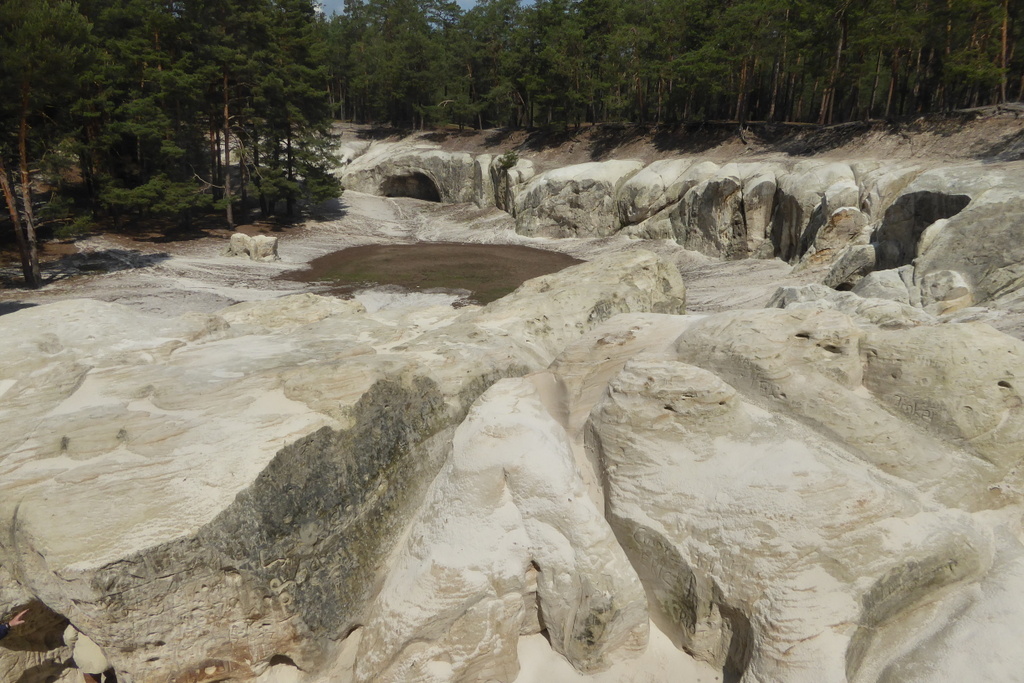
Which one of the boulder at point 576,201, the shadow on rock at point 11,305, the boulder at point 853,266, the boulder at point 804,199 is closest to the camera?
the shadow on rock at point 11,305

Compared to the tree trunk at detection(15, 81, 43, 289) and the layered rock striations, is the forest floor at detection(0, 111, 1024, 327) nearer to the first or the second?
the tree trunk at detection(15, 81, 43, 289)

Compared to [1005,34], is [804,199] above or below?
below

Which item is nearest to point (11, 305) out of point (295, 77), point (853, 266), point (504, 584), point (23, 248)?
point (23, 248)

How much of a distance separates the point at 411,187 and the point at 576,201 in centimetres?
1833

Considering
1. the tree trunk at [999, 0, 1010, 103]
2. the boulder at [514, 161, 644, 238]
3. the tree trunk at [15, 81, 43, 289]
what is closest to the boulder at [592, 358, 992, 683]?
the tree trunk at [15, 81, 43, 289]

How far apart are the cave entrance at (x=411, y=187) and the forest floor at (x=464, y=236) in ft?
12.7

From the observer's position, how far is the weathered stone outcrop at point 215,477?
4.55 m

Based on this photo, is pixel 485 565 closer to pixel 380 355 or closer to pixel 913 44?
pixel 380 355

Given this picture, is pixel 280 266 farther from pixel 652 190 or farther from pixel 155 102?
pixel 652 190

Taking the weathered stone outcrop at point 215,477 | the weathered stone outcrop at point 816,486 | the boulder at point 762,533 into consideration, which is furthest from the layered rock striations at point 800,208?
the weathered stone outcrop at point 215,477

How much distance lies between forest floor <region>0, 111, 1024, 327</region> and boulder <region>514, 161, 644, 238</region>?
114 centimetres

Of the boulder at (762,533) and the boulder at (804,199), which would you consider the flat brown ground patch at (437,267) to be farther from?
the boulder at (762,533)

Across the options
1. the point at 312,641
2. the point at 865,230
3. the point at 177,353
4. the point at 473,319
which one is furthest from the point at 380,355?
the point at 865,230

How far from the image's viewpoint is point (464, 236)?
3622 centimetres
